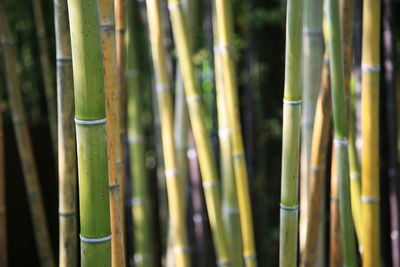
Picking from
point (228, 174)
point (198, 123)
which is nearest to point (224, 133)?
point (228, 174)

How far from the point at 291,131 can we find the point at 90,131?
306 mm

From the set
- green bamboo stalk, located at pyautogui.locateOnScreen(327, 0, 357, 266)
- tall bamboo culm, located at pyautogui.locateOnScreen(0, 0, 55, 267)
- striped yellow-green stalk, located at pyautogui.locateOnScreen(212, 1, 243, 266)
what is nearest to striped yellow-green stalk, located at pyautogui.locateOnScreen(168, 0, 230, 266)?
striped yellow-green stalk, located at pyautogui.locateOnScreen(212, 1, 243, 266)

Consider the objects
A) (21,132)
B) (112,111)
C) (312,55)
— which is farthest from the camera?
(21,132)

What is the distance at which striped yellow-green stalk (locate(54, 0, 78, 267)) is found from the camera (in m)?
0.75

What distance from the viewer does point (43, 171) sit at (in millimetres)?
1986

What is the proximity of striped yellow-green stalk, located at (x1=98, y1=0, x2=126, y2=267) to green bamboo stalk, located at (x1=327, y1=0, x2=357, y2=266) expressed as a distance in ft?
1.07

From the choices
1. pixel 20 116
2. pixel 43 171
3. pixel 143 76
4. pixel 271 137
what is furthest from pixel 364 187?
pixel 43 171

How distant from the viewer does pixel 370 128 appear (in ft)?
2.68

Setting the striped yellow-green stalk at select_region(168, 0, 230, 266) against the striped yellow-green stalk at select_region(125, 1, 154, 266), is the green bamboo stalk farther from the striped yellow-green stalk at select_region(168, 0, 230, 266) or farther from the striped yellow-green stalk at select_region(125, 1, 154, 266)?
the striped yellow-green stalk at select_region(125, 1, 154, 266)

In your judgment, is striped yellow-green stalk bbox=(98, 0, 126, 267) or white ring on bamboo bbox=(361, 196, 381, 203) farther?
white ring on bamboo bbox=(361, 196, 381, 203)

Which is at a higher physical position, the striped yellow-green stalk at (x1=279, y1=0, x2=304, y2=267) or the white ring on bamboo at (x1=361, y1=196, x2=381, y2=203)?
the striped yellow-green stalk at (x1=279, y1=0, x2=304, y2=267)

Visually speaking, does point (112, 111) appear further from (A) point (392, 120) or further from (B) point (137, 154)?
(A) point (392, 120)

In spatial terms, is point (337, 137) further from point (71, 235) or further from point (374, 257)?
point (71, 235)

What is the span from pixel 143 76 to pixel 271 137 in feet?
1.89
